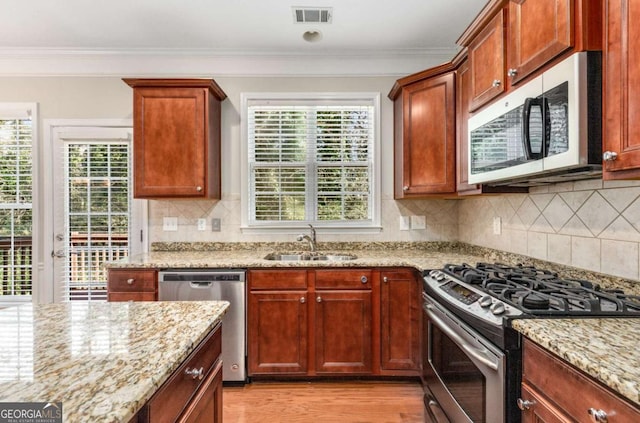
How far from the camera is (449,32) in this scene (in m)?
2.85

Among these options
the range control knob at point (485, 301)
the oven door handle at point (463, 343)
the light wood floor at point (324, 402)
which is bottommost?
the light wood floor at point (324, 402)

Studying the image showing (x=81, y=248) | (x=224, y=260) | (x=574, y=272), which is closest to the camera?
(x=574, y=272)

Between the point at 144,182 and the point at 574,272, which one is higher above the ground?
the point at 144,182

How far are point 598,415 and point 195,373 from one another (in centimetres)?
111

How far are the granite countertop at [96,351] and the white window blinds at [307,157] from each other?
6.09 feet

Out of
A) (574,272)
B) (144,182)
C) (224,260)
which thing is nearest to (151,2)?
(144,182)

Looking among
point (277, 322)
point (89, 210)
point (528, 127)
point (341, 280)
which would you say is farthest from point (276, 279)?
point (89, 210)

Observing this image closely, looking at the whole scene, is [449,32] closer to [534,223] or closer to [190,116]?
[534,223]

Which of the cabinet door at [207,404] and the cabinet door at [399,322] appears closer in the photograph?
the cabinet door at [207,404]

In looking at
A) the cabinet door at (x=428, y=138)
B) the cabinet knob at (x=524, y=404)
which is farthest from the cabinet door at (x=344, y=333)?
the cabinet knob at (x=524, y=404)

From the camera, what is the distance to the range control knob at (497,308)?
128cm

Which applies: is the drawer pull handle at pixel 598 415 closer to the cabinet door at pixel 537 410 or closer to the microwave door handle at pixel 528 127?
the cabinet door at pixel 537 410

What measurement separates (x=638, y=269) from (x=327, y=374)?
75.5 inches

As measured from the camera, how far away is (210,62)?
10.4 ft
